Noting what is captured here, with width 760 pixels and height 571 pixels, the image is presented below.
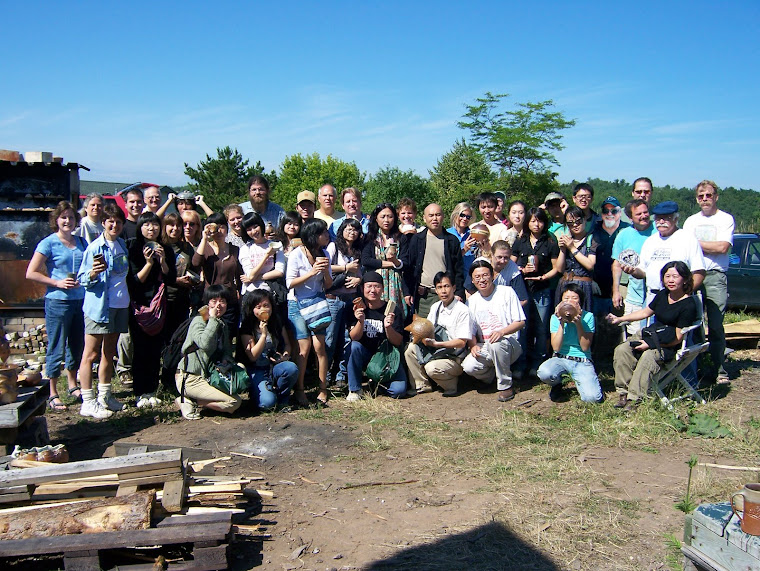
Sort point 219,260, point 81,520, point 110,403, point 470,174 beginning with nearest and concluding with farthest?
point 81,520 → point 110,403 → point 219,260 → point 470,174

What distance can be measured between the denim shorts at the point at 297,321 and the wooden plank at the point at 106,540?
307 cm

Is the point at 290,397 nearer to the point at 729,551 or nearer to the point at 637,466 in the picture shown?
the point at 637,466

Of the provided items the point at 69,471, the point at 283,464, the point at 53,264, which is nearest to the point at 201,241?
the point at 53,264

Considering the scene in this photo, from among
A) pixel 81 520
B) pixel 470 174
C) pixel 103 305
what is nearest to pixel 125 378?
pixel 103 305

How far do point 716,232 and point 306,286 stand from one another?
4.37m

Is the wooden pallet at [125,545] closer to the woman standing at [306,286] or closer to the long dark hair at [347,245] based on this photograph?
the woman standing at [306,286]

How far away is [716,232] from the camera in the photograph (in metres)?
6.73

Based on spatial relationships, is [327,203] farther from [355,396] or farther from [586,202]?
[586,202]

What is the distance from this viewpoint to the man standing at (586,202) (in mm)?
7145

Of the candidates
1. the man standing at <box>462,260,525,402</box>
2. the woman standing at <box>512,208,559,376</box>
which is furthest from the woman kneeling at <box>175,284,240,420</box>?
the woman standing at <box>512,208,559,376</box>

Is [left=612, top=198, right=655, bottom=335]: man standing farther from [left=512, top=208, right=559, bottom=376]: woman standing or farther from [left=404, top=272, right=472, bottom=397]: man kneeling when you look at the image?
[left=404, top=272, right=472, bottom=397]: man kneeling

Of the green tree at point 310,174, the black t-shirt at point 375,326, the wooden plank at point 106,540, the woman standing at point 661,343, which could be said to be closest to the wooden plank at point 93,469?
the wooden plank at point 106,540

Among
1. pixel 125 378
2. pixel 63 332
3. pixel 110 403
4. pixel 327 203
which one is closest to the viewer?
pixel 110 403

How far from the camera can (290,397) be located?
6523 millimetres
